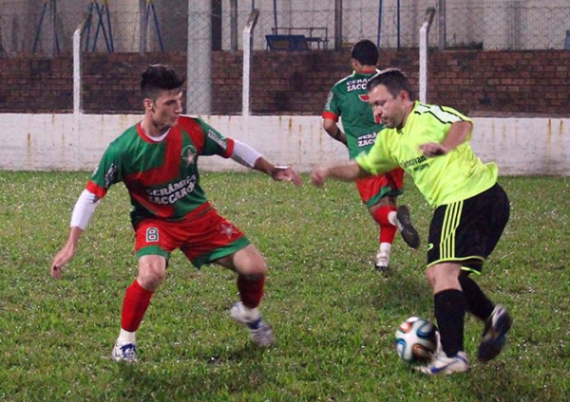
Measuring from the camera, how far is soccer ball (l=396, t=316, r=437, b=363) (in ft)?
18.7

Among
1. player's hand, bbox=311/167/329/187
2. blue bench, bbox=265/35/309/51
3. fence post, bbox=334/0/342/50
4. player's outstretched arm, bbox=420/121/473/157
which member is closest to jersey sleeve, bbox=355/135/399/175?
player's hand, bbox=311/167/329/187

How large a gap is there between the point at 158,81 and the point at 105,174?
23.6 inches

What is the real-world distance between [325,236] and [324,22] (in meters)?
10.3

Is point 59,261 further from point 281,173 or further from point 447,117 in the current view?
point 447,117

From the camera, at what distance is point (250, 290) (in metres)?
6.37

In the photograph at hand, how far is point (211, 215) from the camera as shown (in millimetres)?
6391

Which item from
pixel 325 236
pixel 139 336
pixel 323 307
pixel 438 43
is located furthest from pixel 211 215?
pixel 438 43

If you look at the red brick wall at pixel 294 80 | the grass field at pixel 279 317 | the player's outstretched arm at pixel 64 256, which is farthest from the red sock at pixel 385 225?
the red brick wall at pixel 294 80

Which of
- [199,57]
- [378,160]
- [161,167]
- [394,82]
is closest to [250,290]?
[161,167]

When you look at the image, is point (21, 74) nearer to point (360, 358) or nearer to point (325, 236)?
point (325, 236)

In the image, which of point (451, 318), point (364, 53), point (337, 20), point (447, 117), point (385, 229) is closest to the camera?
point (451, 318)

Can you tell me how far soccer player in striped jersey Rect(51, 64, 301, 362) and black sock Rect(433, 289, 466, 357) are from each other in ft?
3.97

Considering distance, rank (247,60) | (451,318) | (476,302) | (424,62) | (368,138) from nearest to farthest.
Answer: (451,318), (476,302), (368,138), (424,62), (247,60)

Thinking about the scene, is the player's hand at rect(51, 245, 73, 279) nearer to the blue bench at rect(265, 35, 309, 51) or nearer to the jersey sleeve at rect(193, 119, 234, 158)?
the jersey sleeve at rect(193, 119, 234, 158)
